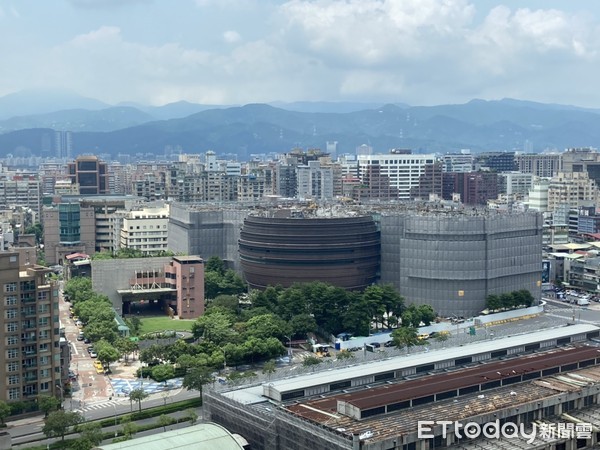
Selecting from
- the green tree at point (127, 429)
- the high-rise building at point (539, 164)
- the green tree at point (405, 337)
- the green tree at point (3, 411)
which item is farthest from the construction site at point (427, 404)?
the high-rise building at point (539, 164)

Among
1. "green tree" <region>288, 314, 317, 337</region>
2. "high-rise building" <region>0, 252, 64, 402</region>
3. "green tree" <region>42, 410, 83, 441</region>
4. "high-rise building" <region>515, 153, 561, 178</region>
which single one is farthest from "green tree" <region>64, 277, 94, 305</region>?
"high-rise building" <region>515, 153, 561, 178</region>

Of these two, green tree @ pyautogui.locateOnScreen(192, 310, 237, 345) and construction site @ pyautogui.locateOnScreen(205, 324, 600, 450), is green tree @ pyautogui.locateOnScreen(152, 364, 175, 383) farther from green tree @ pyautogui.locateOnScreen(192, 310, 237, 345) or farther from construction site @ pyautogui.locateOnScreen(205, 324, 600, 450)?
construction site @ pyautogui.locateOnScreen(205, 324, 600, 450)

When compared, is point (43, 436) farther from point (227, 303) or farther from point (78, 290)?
point (78, 290)

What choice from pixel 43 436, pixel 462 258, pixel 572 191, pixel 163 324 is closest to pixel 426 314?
pixel 462 258

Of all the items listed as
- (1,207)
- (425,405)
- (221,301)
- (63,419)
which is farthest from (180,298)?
(1,207)

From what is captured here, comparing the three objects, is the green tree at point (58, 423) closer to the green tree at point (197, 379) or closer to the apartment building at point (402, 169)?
the green tree at point (197, 379)

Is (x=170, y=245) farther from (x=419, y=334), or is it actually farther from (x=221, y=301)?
(x=419, y=334)

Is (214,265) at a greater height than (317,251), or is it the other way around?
(317,251)
